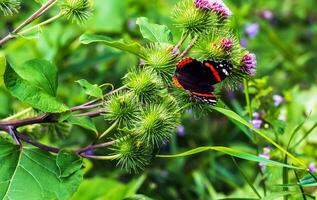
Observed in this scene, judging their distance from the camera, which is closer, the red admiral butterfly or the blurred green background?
the red admiral butterfly

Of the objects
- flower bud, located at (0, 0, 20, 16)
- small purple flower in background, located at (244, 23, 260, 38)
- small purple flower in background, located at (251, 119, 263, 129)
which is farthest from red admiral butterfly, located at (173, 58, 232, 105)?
small purple flower in background, located at (244, 23, 260, 38)

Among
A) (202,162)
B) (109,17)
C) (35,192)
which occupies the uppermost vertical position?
(109,17)

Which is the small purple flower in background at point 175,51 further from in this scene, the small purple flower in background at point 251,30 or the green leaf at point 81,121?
the small purple flower in background at point 251,30

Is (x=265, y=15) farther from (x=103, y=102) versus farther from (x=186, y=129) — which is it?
(x=103, y=102)

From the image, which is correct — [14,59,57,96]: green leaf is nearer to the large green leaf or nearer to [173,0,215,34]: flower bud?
[173,0,215,34]: flower bud

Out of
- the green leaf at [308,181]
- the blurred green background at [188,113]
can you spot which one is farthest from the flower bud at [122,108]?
the blurred green background at [188,113]

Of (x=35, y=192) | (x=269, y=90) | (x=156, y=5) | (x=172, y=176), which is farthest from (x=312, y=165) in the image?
(x=156, y=5)

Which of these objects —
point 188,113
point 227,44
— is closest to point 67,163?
point 227,44

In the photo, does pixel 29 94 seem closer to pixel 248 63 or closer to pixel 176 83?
pixel 176 83
